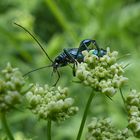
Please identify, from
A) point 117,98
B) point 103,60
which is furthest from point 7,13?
point 103,60

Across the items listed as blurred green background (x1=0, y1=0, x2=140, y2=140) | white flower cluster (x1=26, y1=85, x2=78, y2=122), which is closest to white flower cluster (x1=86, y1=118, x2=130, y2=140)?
white flower cluster (x1=26, y1=85, x2=78, y2=122)

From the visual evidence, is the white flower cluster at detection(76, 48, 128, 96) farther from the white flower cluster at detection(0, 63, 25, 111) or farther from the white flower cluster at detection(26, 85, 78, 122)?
the white flower cluster at detection(0, 63, 25, 111)

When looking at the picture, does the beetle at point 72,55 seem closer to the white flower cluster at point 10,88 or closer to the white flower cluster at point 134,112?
the white flower cluster at point 134,112

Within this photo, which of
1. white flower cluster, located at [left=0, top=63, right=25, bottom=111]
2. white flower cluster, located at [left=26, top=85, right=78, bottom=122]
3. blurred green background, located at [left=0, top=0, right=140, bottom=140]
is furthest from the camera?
blurred green background, located at [left=0, top=0, right=140, bottom=140]

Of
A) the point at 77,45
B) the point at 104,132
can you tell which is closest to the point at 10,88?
the point at 104,132

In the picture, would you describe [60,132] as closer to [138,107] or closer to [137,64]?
[137,64]

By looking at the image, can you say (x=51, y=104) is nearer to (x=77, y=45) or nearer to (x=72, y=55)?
(x=72, y=55)
